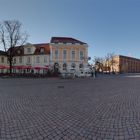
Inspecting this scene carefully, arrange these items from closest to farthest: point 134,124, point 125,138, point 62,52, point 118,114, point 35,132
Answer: point 125,138
point 35,132
point 134,124
point 118,114
point 62,52

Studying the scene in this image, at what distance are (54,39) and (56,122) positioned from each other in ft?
167

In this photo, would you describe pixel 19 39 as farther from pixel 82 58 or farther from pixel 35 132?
pixel 35 132

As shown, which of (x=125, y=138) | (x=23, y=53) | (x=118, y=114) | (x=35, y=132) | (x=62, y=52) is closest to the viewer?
(x=125, y=138)

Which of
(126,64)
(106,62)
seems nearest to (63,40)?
(106,62)

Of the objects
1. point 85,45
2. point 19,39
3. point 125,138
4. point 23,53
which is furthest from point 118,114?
point 23,53

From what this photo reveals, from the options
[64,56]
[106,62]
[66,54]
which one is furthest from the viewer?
[106,62]

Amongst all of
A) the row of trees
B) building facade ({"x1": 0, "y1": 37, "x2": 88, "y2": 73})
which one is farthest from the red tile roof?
the row of trees

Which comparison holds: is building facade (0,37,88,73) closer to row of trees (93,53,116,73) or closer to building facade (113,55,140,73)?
row of trees (93,53,116,73)

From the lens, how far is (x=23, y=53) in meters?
58.5

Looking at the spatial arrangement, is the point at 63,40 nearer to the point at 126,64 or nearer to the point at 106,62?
the point at 106,62

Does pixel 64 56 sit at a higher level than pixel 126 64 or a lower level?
lower

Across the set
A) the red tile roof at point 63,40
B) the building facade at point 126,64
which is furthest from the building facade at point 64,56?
the building facade at point 126,64

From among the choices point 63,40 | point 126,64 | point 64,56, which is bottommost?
point 64,56

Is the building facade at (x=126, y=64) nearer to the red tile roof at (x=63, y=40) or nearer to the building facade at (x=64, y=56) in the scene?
the red tile roof at (x=63, y=40)
